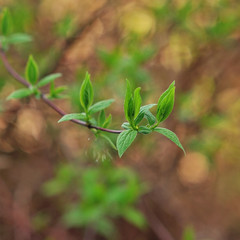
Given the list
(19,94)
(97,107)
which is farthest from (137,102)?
(19,94)

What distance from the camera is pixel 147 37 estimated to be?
183 cm

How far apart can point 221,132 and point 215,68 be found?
340mm

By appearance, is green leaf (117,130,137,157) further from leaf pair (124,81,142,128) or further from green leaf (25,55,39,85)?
green leaf (25,55,39,85)

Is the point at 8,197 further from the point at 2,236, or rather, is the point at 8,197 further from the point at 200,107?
the point at 200,107

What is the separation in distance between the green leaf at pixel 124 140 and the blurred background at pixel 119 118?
0.85 metres

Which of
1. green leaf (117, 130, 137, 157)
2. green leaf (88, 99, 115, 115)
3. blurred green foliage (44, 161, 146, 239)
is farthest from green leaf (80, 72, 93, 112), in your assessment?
blurred green foliage (44, 161, 146, 239)

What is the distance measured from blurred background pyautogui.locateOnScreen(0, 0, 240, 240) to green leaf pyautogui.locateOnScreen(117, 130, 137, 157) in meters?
0.85

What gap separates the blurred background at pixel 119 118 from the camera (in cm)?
163

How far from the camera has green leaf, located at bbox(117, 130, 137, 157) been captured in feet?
1.89

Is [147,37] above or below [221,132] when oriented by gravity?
above

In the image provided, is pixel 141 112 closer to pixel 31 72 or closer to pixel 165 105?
pixel 165 105

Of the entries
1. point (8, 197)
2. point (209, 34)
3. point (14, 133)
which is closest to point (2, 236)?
point (8, 197)

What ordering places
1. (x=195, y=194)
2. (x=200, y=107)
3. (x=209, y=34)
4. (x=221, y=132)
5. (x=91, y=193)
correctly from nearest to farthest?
(x=91, y=193) → (x=209, y=34) → (x=200, y=107) → (x=221, y=132) → (x=195, y=194)

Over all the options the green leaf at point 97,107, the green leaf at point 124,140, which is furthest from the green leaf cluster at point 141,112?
the green leaf at point 97,107
